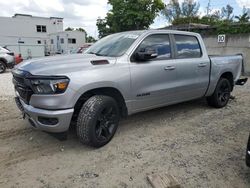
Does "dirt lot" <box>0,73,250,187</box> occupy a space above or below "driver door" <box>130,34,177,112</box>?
below

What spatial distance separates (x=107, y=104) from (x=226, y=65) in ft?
11.7

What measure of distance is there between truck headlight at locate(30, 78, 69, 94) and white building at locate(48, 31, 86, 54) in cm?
2732

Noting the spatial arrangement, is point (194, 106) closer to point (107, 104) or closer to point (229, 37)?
point (107, 104)

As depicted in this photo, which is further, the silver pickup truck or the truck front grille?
the truck front grille

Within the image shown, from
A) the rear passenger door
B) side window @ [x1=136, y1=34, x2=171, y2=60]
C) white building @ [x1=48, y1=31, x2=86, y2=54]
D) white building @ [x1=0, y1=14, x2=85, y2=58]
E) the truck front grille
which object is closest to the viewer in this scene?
the truck front grille

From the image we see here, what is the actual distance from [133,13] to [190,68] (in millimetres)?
24089

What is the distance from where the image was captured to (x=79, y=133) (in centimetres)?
378

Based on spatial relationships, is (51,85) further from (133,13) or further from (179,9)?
(179,9)

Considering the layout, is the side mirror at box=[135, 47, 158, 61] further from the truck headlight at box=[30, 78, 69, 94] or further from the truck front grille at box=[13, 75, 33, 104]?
the truck front grille at box=[13, 75, 33, 104]

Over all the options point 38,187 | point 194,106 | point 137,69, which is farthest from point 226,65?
point 38,187

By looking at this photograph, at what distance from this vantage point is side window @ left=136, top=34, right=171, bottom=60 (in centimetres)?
461

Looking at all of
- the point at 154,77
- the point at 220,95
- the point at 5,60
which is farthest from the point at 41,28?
the point at 154,77

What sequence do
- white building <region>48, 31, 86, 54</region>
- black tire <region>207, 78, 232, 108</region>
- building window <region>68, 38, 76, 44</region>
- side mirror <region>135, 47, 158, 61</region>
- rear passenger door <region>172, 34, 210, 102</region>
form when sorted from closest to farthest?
side mirror <region>135, 47, 158, 61</region> → rear passenger door <region>172, 34, 210, 102</region> → black tire <region>207, 78, 232, 108</region> → white building <region>48, 31, 86, 54</region> → building window <region>68, 38, 76, 44</region>

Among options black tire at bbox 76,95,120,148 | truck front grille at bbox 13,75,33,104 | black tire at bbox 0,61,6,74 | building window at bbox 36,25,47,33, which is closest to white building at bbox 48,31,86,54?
building window at bbox 36,25,47,33
